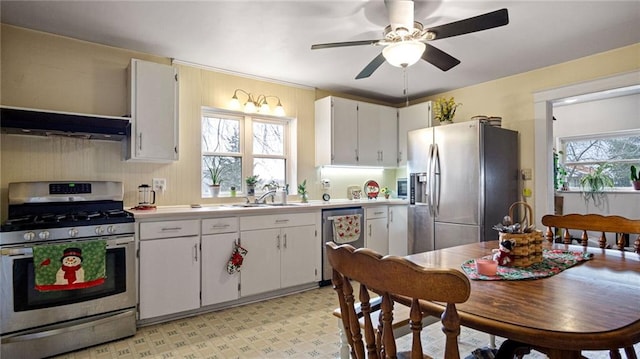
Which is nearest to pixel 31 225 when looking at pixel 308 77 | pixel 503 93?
pixel 308 77

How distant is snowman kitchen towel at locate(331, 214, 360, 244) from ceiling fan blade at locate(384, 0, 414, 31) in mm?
2131

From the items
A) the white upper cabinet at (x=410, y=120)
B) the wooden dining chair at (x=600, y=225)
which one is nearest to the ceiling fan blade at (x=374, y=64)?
the wooden dining chair at (x=600, y=225)

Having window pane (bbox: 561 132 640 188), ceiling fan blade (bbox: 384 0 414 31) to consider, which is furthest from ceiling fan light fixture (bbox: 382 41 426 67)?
window pane (bbox: 561 132 640 188)

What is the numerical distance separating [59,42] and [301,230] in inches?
105

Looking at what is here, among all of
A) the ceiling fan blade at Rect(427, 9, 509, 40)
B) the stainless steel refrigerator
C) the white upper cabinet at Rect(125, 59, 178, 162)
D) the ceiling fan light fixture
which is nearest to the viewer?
the ceiling fan blade at Rect(427, 9, 509, 40)

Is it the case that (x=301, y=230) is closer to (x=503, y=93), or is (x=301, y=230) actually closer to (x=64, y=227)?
(x=64, y=227)

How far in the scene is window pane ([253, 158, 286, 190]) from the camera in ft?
13.0

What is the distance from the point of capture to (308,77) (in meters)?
3.86

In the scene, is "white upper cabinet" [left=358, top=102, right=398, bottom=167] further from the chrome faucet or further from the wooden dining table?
the wooden dining table

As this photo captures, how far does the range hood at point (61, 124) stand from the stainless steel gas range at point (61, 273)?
41 centimetres

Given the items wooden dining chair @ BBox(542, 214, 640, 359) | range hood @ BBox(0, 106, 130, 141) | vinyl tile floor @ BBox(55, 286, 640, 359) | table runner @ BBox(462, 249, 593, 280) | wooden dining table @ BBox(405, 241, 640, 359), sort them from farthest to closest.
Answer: range hood @ BBox(0, 106, 130, 141) → vinyl tile floor @ BBox(55, 286, 640, 359) → wooden dining chair @ BBox(542, 214, 640, 359) → table runner @ BBox(462, 249, 593, 280) → wooden dining table @ BBox(405, 241, 640, 359)

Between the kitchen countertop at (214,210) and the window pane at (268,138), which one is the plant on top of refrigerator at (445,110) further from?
the window pane at (268,138)

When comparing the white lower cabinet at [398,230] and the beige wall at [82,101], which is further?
the white lower cabinet at [398,230]

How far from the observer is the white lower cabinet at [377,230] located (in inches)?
158
